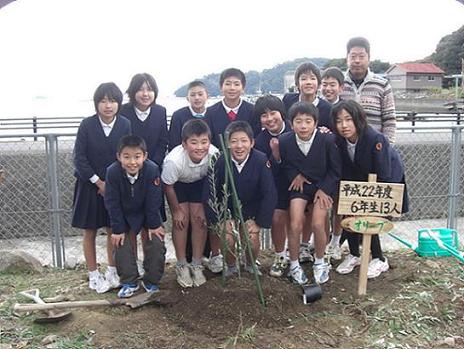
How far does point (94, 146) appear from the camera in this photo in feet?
13.2

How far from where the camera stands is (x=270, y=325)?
3404 mm

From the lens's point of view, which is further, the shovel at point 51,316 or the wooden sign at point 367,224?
the wooden sign at point 367,224

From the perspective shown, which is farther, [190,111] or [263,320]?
[190,111]

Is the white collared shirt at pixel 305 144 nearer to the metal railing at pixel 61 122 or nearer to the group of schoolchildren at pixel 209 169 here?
the group of schoolchildren at pixel 209 169

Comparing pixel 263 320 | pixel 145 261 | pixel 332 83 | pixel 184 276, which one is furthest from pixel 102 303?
pixel 332 83

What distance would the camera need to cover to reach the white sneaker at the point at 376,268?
14.3ft

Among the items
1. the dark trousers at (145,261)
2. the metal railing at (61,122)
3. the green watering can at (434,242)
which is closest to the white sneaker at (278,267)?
the dark trousers at (145,261)

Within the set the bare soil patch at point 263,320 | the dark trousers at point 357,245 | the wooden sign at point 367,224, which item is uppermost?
the wooden sign at point 367,224

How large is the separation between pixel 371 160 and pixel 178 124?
5.23ft

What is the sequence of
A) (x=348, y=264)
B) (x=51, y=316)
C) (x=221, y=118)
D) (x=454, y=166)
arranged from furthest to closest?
(x=454, y=166), (x=348, y=264), (x=221, y=118), (x=51, y=316)

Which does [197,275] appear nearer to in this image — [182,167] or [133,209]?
[133,209]

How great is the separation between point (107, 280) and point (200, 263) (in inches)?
30.5

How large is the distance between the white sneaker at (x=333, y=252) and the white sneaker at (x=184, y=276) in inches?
54.3

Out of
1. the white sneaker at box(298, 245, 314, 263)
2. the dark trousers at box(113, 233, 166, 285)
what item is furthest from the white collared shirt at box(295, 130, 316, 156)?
the dark trousers at box(113, 233, 166, 285)
